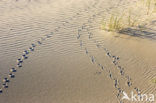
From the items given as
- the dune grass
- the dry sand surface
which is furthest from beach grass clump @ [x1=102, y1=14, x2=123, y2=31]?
the dry sand surface

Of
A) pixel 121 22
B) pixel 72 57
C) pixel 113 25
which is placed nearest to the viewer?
pixel 72 57

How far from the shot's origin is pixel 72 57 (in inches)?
171

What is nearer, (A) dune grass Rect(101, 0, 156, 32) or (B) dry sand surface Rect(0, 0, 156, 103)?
(B) dry sand surface Rect(0, 0, 156, 103)

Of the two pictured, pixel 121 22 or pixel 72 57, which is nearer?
pixel 72 57

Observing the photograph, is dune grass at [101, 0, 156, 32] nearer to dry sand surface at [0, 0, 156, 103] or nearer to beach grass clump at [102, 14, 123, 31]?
beach grass clump at [102, 14, 123, 31]

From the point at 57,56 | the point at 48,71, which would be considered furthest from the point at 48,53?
the point at 48,71

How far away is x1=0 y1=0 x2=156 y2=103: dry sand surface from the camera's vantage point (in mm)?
3564

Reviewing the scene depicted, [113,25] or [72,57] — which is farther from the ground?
[113,25]

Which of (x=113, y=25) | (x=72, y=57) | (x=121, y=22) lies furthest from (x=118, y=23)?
(x=72, y=57)

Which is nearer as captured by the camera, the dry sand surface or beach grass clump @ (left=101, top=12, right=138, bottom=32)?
the dry sand surface

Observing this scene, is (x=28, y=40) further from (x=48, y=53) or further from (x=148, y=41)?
(x=148, y=41)

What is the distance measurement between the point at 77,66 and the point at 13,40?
203cm

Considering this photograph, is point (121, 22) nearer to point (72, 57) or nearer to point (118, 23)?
→ point (118, 23)

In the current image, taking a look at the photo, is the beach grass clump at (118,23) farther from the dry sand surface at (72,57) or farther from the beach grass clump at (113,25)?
the dry sand surface at (72,57)
